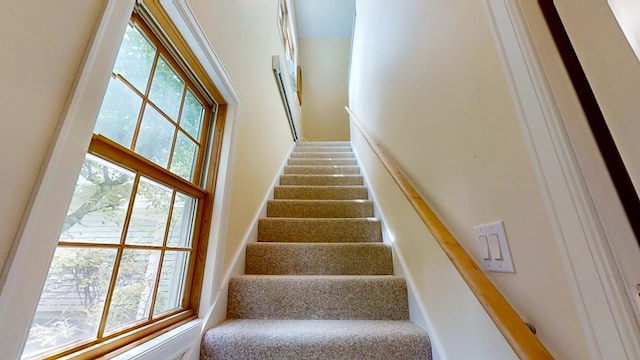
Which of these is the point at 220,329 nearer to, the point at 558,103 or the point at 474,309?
the point at 474,309

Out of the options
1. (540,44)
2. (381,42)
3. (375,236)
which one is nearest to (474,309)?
(540,44)

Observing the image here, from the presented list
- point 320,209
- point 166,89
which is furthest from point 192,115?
point 320,209

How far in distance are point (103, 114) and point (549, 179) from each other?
1.06 meters

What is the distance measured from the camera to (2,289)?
1.40ft

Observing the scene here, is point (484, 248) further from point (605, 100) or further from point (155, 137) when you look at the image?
point (155, 137)

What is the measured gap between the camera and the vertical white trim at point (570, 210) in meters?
0.38

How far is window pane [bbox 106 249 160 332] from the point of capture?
760mm

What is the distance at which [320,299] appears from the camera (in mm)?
1307

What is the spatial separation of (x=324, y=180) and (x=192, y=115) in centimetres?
164

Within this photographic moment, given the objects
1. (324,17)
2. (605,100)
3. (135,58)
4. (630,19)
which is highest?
(324,17)

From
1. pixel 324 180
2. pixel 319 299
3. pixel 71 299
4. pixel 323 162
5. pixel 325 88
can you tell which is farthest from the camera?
pixel 325 88

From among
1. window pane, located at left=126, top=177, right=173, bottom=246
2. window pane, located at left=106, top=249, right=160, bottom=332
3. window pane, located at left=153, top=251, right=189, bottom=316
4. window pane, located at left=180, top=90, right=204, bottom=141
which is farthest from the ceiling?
window pane, located at left=106, top=249, right=160, bottom=332

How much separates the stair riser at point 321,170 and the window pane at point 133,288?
2152mm

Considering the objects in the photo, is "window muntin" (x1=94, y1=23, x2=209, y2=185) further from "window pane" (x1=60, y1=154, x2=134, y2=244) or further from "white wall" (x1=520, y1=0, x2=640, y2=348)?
"white wall" (x1=520, y1=0, x2=640, y2=348)
